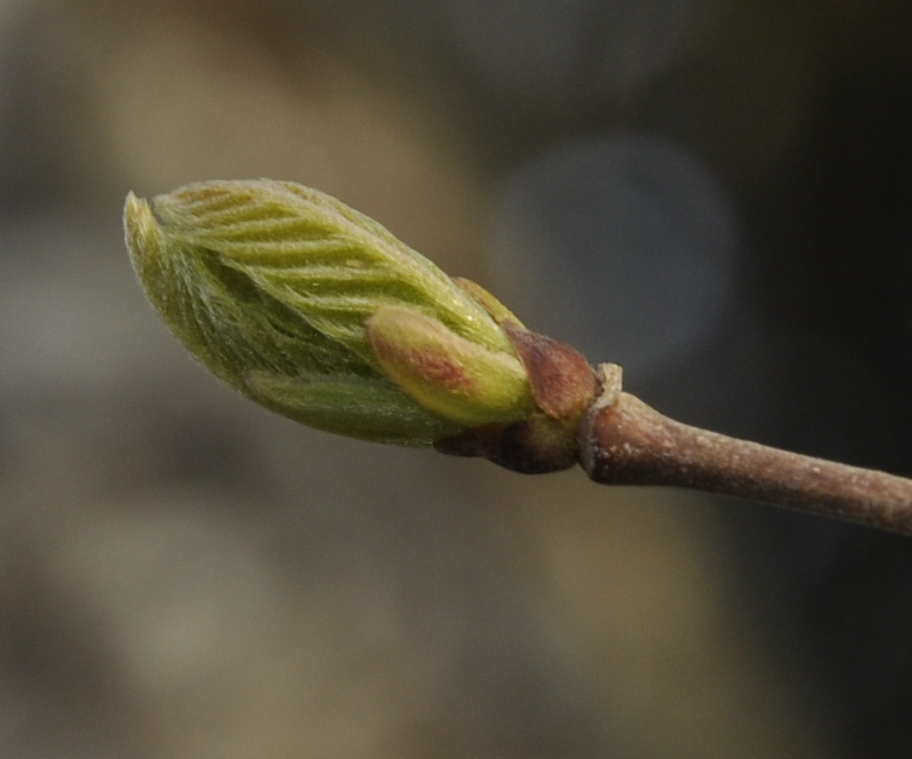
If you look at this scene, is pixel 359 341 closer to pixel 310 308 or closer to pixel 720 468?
pixel 310 308

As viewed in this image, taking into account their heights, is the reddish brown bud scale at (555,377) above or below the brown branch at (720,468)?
above

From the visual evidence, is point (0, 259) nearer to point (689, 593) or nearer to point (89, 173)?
point (89, 173)

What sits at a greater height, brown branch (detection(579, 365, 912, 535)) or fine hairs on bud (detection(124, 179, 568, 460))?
fine hairs on bud (detection(124, 179, 568, 460))

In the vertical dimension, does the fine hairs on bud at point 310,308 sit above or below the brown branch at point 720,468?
above

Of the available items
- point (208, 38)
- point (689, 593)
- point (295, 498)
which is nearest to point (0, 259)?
point (208, 38)
